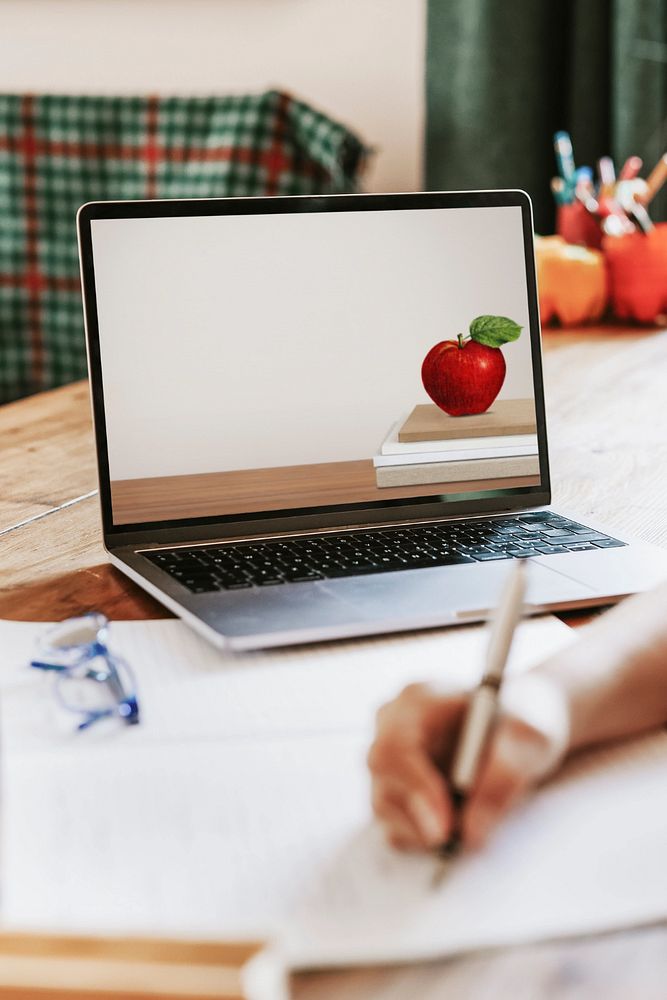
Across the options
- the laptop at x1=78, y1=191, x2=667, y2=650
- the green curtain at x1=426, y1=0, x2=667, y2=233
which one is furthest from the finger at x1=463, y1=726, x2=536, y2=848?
the green curtain at x1=426, y1=0, x2=667, y2=233

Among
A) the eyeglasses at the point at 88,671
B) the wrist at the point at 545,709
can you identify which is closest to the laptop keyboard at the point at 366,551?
the eyeglasses at the point at 88,671

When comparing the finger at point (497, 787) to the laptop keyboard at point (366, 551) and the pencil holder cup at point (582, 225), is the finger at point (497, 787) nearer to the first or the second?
the laptop keyboard at point (366, 551)

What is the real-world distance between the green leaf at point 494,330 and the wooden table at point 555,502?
0.47 feet

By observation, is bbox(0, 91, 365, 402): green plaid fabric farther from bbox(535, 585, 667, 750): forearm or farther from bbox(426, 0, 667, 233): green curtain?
bbox(535, 585, 667, 750): forearm

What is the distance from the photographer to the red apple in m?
0.85

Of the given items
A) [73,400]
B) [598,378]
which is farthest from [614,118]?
[73,400]

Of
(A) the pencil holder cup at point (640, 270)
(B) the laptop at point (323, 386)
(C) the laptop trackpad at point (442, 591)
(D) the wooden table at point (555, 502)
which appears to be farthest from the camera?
(A) the pencil holder cup at point (640, 270)

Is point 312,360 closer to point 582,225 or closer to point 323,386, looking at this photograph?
point 323,386

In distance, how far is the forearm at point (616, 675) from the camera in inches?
20.2

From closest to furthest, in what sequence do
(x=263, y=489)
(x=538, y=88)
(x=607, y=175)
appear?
(x=263, y=489)
(x=607, y=175)
(x=538, y=88)

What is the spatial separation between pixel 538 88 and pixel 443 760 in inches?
78.6

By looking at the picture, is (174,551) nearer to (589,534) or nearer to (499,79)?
(589,534)

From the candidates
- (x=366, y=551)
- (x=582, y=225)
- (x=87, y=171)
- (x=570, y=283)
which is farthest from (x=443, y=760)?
(x=87, y=171)

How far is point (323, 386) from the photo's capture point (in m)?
0.86
